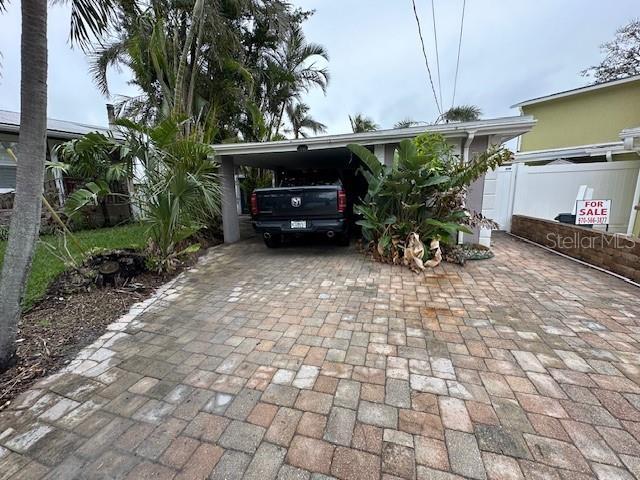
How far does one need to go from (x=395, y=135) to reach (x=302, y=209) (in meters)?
2.40

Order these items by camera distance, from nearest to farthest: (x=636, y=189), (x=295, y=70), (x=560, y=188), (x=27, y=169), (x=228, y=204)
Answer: (x=27, y=169) → (x=636, y=189) → (x=228, y=204) → (x=560, y=188) → (x=295, y=70)

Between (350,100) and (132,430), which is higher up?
(350,100)

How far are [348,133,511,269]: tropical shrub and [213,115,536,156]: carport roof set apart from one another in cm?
39

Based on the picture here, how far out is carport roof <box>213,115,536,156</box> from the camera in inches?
191

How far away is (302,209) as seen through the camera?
5.32 meters

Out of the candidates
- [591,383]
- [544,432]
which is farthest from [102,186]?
[591,383]

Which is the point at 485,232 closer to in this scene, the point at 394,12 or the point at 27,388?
the point at 394,12

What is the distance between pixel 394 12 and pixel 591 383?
22.7ft

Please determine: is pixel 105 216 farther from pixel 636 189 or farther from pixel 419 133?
pixel 636 189

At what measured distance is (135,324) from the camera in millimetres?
2994

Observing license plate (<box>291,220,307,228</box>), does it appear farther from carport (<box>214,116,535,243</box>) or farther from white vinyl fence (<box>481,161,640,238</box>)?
white vinyl fence (<box>481,161,640,238</box>)

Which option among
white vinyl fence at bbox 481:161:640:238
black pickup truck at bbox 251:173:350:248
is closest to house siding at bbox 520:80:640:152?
white vinyl fence at bbox 481:161:640:238

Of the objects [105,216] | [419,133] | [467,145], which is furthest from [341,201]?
[105,216]

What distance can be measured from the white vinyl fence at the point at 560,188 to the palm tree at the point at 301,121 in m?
11.1
